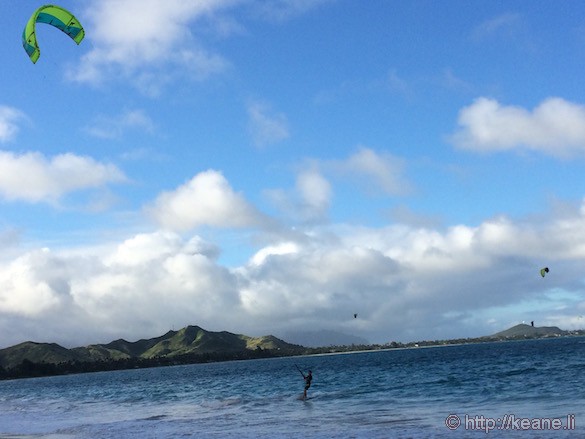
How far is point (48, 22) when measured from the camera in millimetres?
34469

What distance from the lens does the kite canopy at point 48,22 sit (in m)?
33.2

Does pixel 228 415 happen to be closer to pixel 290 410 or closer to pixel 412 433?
pixel 290 410

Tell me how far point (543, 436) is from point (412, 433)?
16.7 feet

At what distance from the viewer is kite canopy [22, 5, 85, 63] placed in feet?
109

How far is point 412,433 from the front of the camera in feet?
78.4

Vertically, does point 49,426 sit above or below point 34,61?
below

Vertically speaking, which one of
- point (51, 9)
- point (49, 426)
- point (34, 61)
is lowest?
point (49, 426)

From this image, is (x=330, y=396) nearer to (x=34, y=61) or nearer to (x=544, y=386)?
(x=544, y=386)

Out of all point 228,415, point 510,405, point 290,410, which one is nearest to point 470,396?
point 510,405

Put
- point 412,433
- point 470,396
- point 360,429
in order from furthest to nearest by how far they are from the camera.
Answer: point 470,396 → point 360,429 → point 412,433

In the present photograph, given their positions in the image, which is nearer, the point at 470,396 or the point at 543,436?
the point at 543,436

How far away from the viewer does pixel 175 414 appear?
4128cm

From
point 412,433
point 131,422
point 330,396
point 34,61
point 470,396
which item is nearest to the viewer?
point 412,433

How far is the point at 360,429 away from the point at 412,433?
10.3 feet
